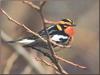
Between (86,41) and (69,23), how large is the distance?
3.09 meters

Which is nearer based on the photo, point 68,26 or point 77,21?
point 68,26

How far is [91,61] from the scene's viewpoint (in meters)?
7.82

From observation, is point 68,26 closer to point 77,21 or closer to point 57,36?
point 57,36

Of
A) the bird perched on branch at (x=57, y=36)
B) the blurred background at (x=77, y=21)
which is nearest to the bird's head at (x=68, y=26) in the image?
the bird perched on branch at (x=57, y=36)

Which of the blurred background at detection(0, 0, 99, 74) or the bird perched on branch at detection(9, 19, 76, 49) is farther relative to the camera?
the blurred background at detection(0, 0, 99, 74)

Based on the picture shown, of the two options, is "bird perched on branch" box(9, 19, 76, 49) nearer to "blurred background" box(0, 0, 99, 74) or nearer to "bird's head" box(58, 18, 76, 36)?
"bird's head" box(58, 18, 76, 36)

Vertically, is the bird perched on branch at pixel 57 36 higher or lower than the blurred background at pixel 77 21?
higher

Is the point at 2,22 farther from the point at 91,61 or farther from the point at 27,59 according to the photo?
the point at 91,61

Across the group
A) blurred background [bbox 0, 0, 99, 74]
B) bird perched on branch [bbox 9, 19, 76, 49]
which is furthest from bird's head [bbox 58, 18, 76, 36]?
blurred background [bbox 0, 0, 99, 74]

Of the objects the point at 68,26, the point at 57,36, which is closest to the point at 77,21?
the point at 68,26

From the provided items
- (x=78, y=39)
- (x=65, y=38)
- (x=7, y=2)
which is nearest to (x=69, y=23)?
(x=65, y=38)

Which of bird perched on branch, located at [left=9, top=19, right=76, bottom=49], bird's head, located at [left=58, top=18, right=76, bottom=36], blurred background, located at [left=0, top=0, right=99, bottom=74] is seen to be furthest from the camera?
blurred background, located at [left=0, top=0, right=99, bottom=74]

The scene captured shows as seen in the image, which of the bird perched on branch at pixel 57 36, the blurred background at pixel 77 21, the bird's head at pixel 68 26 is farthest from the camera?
the blurred background at pixel 77 21

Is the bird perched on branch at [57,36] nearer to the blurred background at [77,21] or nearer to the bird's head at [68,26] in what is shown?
the bird's head at [68,26]
